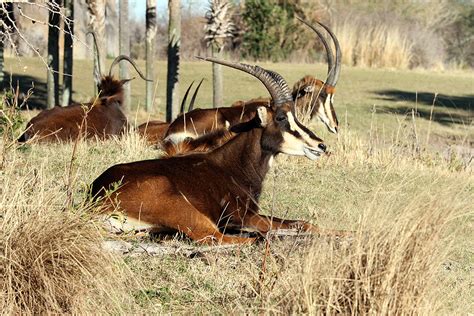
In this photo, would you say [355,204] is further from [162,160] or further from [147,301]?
[147,301]

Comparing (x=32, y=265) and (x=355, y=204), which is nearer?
(x=32, y=265)

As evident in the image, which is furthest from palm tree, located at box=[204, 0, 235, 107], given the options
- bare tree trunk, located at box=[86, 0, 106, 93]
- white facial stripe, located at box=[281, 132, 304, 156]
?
white facial stripe, located at box=[281, 132, 304, 156]

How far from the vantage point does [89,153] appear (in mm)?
11234

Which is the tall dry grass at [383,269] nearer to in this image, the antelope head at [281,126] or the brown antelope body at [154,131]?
the antelope head at [281,126]

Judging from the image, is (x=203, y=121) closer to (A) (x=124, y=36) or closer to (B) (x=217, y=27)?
(B) (x=217, y=27)

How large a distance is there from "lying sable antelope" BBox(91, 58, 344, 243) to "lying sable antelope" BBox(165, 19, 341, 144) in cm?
292

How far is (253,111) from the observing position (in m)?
11.6

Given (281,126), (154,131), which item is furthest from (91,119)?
(281,126)

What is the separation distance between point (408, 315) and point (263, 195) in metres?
4.65

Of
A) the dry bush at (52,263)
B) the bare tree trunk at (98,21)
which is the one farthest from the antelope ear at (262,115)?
the bare tree trunk at (98,21)

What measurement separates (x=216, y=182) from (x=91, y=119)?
6487 millimetres

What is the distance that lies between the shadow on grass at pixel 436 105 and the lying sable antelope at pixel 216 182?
53.0ft

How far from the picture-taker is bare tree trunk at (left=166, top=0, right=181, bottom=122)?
16.3 m

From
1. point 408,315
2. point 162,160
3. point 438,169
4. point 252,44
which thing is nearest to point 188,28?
point 252,44
